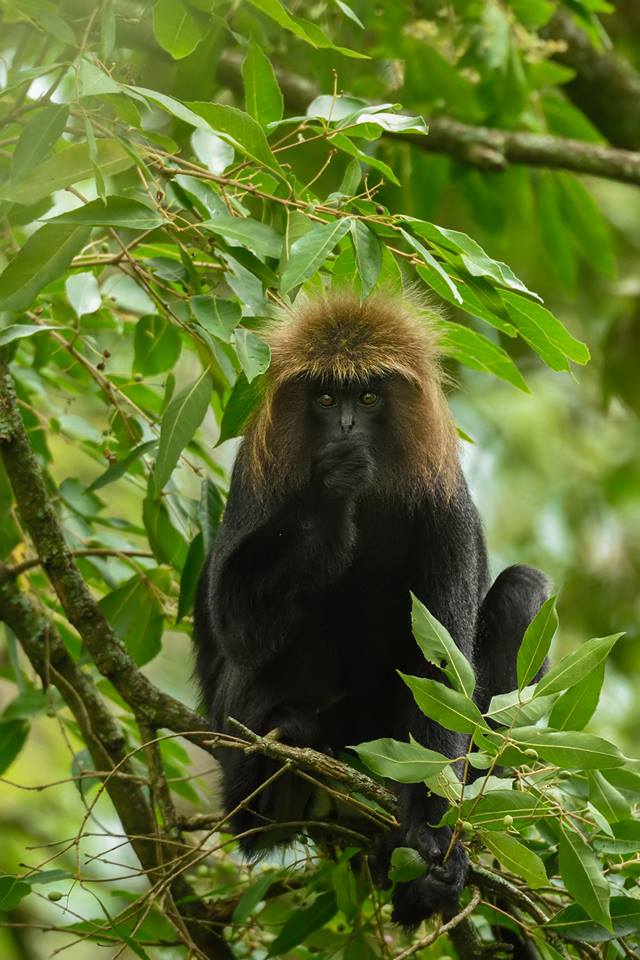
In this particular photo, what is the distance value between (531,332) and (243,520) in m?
1.25

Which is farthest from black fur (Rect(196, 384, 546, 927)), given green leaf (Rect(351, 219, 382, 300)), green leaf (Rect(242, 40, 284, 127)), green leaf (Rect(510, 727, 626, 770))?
green leaf (Rect(242, 40, 284, 127))

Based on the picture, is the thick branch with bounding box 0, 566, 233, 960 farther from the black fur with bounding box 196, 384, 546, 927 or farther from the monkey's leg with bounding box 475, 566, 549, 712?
the monkey's leg with bounding box 475, 566, 549, 712

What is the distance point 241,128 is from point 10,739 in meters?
2.60

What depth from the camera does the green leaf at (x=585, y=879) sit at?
3148 mm

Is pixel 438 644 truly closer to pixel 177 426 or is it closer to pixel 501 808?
pixel 501 808

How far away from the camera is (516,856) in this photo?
10.4ft

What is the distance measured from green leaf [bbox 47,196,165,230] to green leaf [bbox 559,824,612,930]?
75.2 inches

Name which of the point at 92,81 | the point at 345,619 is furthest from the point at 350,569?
the point at 92,81

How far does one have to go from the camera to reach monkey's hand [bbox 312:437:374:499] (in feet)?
13.1

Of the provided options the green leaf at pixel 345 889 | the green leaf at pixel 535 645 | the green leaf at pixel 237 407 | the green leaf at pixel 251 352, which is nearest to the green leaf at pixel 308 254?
the green leaf at pixel 251 352

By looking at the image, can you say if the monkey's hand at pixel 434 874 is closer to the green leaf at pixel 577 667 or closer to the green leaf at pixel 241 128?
the green leaf at pixel 577 667

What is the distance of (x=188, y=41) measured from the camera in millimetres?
3221

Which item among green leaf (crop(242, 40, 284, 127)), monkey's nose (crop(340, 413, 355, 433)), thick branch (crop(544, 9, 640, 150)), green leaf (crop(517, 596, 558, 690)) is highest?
thick branch (crop(544, 9, 640, 150))

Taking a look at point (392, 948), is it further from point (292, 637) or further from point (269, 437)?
point (269, 437)
